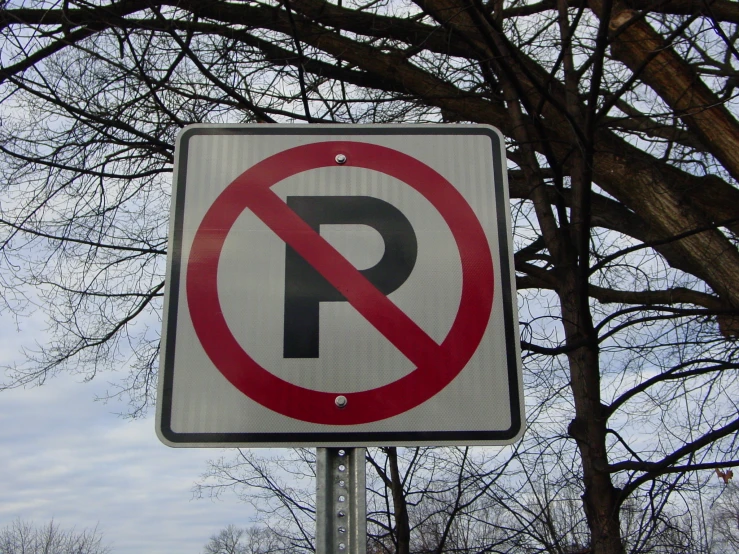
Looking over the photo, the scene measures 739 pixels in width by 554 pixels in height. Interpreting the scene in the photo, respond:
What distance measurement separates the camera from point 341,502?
4.41ft

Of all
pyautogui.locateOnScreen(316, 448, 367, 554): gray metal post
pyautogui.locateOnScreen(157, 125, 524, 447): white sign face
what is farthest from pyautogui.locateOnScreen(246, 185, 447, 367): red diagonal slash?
pyautogui.locateOnScreen(316, 448, 367, 554): gray metal post

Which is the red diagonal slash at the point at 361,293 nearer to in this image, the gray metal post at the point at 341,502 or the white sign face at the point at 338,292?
the white sign face at the point at 338,292

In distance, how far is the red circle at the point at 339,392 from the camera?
1439 millimetres

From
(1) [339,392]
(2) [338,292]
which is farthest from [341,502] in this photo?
(2) [338,292]

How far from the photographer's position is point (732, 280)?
4.80 metres

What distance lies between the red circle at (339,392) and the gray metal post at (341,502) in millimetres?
A: 73

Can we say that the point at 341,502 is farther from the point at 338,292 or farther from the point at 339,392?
the point at 338,292

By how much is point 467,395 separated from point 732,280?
4023 mm

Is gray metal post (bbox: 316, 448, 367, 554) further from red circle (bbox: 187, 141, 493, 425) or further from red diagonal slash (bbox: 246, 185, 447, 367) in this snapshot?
red diagonal slash (bbox: 246, 185, 447, 367)

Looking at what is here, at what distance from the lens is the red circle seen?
56.7 inches

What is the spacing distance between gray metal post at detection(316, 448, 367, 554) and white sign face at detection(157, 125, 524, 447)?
0.04m

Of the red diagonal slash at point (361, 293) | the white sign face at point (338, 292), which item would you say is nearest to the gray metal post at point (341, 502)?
the white sign face at point (338, 292)

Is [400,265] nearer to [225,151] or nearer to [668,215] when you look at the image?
[225,151]

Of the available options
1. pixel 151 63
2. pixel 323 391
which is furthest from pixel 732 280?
pixel 323 391
